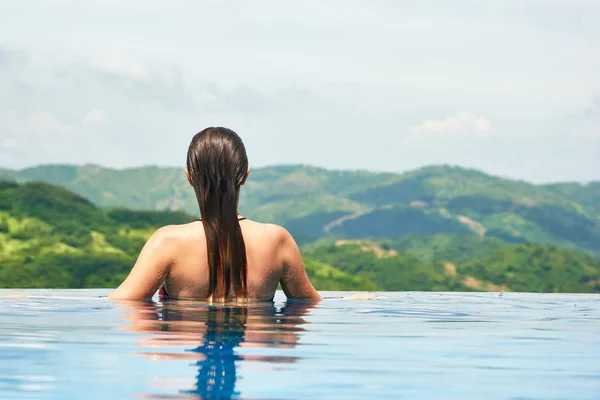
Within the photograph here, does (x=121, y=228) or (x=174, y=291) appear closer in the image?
(x=174, y=291)

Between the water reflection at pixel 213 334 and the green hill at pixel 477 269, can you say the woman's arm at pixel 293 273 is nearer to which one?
the water reflection at pixel 213 334

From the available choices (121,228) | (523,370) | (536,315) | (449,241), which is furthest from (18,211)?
(523,370)

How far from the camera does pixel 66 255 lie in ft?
130

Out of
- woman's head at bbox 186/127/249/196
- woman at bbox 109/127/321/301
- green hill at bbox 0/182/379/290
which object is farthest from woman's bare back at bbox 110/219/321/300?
green hill at bbox 0/182/379/290

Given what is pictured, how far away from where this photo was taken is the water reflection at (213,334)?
3.90 meters

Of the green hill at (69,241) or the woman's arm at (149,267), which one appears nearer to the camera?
the woman's arm at (149,267)

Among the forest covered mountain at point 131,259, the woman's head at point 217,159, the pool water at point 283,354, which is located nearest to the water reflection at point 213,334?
the pool water at point 283,354

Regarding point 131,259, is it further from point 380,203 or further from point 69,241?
point 380,203

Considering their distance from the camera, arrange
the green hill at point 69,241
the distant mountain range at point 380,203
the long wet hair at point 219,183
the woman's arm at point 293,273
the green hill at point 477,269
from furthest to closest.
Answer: the distant mountain range at point 380,203
the green hill at point 477,269
the green hill at point 69,241
the woman's arm at point 293,273
the long wet hair at point 219,183

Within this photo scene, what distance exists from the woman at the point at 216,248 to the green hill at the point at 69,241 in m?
28.8

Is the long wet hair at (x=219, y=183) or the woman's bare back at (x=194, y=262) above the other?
the long wet hair at (x=219, y=183)

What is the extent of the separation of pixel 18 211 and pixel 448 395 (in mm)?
42636

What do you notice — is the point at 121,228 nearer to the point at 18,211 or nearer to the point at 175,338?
the point at 18,211

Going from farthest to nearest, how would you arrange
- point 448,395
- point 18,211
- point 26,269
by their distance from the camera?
point 18,211 → point 26,269 → point 448,395
